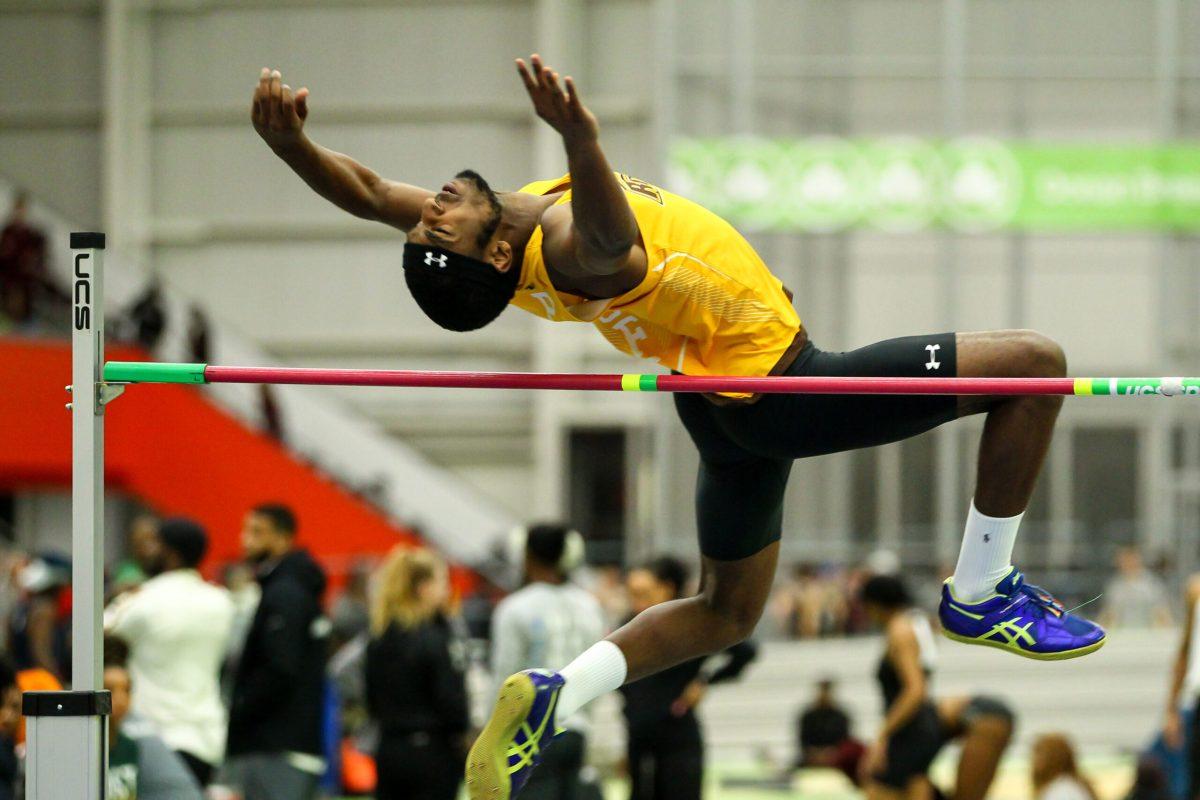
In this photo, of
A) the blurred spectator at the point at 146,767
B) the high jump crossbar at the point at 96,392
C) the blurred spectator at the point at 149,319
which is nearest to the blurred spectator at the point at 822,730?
the blurred spectator at the point at 146,767

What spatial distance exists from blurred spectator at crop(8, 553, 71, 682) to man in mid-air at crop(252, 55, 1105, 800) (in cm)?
543

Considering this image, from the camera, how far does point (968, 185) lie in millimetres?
15953

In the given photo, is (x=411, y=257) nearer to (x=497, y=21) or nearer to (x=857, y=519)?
(x=857, y=519)

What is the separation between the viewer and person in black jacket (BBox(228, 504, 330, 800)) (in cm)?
556

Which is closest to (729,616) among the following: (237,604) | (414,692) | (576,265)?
(576,265)

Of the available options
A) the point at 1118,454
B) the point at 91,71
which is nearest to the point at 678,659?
the point at 1118,454

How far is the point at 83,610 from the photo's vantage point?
3354 mm

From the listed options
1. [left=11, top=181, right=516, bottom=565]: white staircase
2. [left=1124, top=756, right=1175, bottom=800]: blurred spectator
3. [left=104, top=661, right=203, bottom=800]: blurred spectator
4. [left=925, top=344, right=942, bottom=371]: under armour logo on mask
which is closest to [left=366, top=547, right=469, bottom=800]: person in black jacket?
[left=104, top=661, right=203, bottom=800]: blurred spectator

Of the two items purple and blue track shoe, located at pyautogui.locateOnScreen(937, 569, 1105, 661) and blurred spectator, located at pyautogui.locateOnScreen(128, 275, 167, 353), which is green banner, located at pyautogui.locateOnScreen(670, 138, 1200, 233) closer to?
blurred spectator, located at pyautogui.locateOnScreen(128, 275, 167, 353)

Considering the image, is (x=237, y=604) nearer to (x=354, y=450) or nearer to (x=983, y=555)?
(x=983, y=555)

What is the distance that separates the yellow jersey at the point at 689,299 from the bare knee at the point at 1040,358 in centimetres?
47

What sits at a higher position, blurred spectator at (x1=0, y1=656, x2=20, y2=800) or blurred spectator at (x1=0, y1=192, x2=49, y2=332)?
blurred spectator at (x1=0, y1=192, x2=49, y2=332)

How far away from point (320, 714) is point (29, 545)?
12.2 meters

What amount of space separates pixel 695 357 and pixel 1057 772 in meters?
3.88
